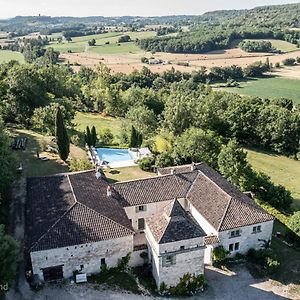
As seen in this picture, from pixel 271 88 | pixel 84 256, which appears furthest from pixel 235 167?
pixel 271 88

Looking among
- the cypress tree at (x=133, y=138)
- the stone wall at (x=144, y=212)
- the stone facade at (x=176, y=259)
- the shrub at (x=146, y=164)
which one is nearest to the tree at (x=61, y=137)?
the shrub at (x=146, y=164)

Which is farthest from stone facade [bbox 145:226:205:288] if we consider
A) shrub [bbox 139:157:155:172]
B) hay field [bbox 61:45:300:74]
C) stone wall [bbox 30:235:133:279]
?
hay field [bbox 61:45:300:74]

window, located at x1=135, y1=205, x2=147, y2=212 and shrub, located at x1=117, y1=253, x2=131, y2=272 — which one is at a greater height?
window, located at x1=135, y1=205, x2=147, y2=212

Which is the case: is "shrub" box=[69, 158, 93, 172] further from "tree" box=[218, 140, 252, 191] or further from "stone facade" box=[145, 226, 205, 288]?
"stone facade" box=[145, 226, 205, 288]

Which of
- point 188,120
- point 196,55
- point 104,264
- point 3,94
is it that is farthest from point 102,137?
point 196,55

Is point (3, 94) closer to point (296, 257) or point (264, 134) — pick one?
point (264, 134)
